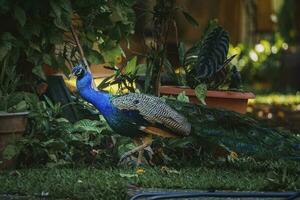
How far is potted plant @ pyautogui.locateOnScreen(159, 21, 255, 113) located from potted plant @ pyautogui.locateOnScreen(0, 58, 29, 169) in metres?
1.38

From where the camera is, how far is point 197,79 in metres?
7.23

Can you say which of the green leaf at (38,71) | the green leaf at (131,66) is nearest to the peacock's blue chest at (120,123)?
the green leaf at (38,71)

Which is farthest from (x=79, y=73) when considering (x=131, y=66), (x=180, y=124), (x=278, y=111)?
(x=278, y=111)

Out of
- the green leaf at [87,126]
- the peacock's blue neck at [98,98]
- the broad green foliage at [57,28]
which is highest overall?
the broad green foliage at [57,28]

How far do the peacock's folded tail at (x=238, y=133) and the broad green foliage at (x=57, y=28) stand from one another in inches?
41.8

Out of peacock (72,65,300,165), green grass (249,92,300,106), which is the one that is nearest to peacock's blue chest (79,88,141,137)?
peacock (72,65,300,165)

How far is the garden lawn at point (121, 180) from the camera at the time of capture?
526 centimetres

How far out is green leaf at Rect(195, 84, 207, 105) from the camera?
22.8 ft

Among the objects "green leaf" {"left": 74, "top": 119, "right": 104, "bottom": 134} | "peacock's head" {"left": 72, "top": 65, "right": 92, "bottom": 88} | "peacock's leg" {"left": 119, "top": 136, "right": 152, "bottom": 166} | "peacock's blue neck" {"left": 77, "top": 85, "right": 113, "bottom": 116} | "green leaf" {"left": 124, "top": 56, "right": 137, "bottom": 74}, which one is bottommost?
"peacock's leg" {"left": 119, "top": 136, "right": 152, "bottom": 166}

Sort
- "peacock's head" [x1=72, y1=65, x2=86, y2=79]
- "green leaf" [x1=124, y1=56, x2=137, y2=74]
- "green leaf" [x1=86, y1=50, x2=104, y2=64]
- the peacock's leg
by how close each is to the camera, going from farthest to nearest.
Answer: "green leaf" [x1=124, y1=56, x2=137, y2=74] < "green leaf" [x1=86, y1=50, x2=104, y2=64] < "peacock's head" [x1=72, y1=65, x2=86, y2=79] < the peacock's leg

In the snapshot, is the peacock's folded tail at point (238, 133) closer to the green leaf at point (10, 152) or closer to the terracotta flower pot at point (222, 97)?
the terracotta flower pot at point (222, 97)

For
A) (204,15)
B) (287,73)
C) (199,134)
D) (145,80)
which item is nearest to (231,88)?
(145,80)

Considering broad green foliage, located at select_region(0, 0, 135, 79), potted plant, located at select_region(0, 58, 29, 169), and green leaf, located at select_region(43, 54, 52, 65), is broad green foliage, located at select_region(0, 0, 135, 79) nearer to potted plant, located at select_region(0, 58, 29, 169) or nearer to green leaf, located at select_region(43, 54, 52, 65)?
green leaf, located at select_region(43, 54, 52, 65)

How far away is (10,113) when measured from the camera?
19.9 ft
